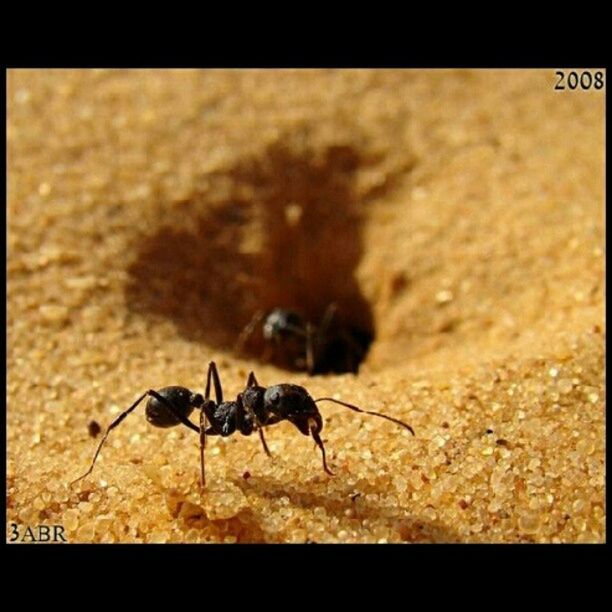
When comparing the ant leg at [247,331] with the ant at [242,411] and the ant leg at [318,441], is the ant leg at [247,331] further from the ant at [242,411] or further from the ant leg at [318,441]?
the ant leg at [318,441]

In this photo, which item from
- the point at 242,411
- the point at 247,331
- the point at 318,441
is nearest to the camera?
the point at 318,441

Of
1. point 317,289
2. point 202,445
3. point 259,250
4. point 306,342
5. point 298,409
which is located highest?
point 259,250

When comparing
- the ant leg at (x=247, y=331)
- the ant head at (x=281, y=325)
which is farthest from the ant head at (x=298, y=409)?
the ant head at (x=281, y=325)

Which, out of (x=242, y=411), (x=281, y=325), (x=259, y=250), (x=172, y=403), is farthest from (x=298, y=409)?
(x=259, y=250)

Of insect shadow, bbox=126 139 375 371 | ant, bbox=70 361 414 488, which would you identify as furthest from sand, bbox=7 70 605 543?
ant, bbox=70 361 414 488

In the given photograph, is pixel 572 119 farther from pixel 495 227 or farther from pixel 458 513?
pixel 458 513

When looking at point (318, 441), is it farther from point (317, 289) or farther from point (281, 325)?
point (317, 289)

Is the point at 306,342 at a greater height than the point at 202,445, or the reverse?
the point at 306,342
